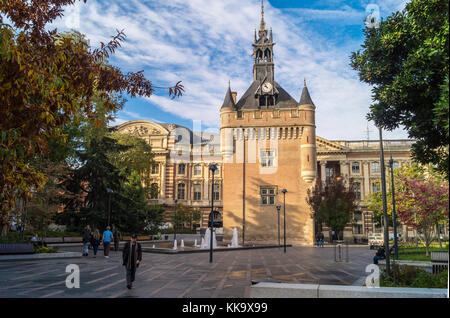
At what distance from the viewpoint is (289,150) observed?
132 feet

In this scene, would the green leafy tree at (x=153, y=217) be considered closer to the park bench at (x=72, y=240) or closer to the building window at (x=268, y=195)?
the park bench at (x=72, y=240)

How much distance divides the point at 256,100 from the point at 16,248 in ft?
100

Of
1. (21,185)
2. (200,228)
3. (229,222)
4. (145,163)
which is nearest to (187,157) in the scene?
(200,228)

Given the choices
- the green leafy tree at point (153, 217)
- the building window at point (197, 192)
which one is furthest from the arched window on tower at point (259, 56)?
the building window at point (197, 192)

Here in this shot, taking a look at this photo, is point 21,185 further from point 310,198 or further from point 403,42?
point 310,198

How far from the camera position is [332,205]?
3331 centimetres

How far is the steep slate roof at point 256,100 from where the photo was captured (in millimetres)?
41875

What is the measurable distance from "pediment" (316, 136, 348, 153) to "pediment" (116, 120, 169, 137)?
25.4m

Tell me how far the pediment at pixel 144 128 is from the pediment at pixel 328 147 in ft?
83.3

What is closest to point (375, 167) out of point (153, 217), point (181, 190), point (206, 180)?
point (206, 180)

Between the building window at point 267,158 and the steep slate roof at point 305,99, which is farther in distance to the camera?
the building window at point 267,158

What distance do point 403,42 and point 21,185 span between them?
30.4ft

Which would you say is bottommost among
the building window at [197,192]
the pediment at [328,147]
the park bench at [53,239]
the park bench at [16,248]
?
the park bench at [53,239]
